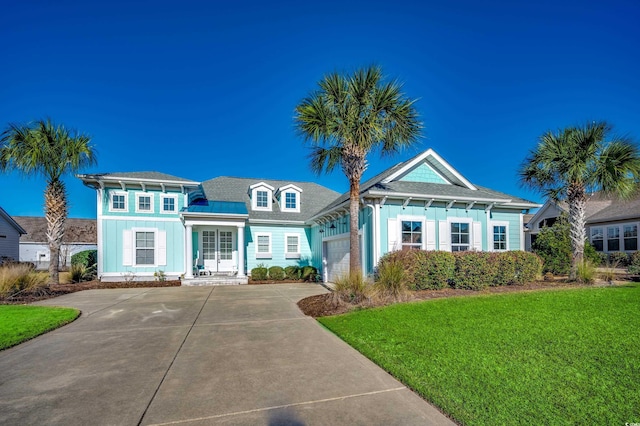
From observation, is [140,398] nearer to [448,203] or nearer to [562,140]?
[448,203]

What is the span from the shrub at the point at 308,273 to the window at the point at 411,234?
6735 mm

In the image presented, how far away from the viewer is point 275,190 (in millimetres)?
22125

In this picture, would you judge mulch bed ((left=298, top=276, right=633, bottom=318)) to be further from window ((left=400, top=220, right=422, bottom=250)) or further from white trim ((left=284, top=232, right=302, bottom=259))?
white trim ((left=284, top=232, right=302, bottom=259))

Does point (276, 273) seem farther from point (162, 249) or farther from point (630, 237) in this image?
point (630, 237)

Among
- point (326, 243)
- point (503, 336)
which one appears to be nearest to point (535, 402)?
point (503, 336)

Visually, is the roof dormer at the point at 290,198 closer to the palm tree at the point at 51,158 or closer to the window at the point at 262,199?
the window at the point at 262,199

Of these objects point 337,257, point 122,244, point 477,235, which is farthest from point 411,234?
point 122,244

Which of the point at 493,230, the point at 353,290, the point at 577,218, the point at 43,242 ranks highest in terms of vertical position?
the point at 577,218

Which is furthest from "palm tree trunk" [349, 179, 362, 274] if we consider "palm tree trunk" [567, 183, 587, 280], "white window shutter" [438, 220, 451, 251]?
"palm tree trunk" [567, 183, 587, 280]

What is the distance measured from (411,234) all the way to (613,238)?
1793 centimetres

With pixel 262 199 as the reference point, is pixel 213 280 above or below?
below

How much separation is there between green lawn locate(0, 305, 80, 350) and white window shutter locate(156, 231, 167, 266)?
763 cm

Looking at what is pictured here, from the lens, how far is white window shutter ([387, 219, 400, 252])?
12.8 metres

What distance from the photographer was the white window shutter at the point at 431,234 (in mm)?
13367
